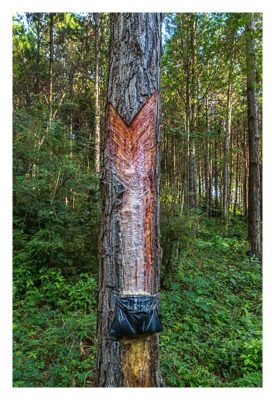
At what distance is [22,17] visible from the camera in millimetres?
7293

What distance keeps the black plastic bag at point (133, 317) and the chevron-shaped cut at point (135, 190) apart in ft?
0.19

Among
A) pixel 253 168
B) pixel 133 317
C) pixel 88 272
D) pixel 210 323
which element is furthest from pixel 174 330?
pixel 253 168

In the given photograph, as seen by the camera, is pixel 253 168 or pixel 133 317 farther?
pixel 253 168

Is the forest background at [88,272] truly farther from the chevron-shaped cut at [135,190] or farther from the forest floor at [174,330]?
the chevron-shaped cut at [135,190]

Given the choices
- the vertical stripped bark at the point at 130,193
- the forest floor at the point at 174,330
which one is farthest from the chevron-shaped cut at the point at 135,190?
the forest floor at the point at 174,330

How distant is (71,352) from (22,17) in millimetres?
7778

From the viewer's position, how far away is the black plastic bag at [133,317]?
5.37 feet

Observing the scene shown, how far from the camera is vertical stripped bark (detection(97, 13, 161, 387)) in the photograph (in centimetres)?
166

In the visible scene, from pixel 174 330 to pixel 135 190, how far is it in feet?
7.92

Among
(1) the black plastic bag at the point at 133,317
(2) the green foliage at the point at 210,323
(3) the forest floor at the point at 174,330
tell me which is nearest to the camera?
(1) the black plastic bag at the point at 133,317

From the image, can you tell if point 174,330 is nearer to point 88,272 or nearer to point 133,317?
point 88,272

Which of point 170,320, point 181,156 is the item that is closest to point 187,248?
point 170,320

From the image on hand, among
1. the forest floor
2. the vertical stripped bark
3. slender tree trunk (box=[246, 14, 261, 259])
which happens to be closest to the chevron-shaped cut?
the vertical stripped bark

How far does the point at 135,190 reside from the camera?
5.50 feet
